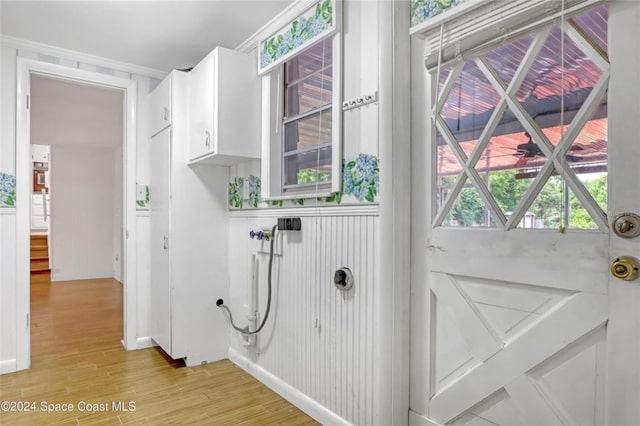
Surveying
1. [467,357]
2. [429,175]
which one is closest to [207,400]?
[467,357]

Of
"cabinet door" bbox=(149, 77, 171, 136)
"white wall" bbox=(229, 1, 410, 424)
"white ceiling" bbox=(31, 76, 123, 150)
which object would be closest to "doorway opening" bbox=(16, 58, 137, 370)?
"white ceiling" bbox=(31, 76, 123, 150)

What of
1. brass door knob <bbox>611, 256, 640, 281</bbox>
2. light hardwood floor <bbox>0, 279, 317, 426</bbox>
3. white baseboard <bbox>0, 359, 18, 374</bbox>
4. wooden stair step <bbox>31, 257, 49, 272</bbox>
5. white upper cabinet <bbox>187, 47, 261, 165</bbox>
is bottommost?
light hardwood floor <bbox>0, 279, 317, 426</bbox>

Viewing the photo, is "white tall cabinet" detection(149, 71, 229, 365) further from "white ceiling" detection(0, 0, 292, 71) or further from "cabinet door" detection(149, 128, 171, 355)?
"white ceiling" detection(0, 0, 292, 71)

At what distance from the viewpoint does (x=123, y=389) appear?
2357 mm

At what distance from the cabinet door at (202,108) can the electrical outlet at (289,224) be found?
0.69 m

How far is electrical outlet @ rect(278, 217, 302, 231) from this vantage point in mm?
2149

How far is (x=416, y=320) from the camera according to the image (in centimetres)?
168

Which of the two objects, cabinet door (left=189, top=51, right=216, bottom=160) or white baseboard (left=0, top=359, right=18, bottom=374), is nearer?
cabinet door (left=189, top=51, right=216, bottom=160)

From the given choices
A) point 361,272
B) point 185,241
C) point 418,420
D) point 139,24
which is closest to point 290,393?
point 418,420

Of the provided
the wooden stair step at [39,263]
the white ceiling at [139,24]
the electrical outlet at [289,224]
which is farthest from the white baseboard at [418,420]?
the wooden stair step at [39,263]

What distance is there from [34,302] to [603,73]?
5.90 metres

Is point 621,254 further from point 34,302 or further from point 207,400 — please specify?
point 34,302

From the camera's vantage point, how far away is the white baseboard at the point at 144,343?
10.2 feet

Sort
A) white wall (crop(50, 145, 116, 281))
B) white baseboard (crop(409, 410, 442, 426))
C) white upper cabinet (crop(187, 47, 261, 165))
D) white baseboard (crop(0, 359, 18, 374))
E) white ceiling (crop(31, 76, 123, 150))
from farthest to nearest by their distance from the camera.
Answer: white wall (crop(50, 145, 116, 281)) < white ceiling (crop(31, 76, 123, 150)) < white baseboard (crop(0, 359, 18, 374)) < white upper cabinet (crop(187, 47, 261, 165)) < white baseboard (crop(409, 410, 442, 426))
